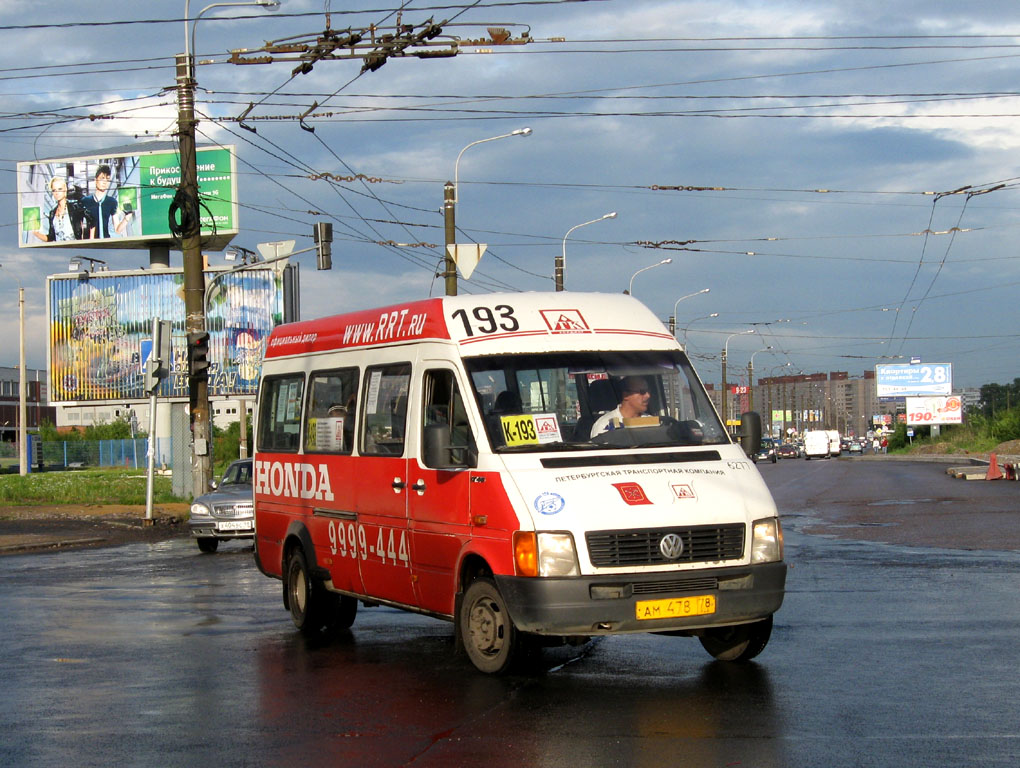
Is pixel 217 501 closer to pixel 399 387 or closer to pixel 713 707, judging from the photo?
pixel 399 387

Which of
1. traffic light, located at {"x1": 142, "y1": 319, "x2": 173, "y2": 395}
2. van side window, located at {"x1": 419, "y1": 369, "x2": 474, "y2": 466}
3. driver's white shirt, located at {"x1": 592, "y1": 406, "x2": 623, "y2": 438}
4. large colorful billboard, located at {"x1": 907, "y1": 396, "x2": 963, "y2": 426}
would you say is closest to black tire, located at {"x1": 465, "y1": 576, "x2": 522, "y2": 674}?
van side window, located at {"x1": 419, "y1": 369, "x2": 474, "y2": 466}

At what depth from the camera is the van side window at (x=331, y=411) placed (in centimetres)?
1134

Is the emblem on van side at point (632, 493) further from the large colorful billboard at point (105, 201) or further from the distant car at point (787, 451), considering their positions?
the distant car at point (787, 451)

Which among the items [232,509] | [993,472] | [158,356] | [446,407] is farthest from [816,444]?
[446,407]

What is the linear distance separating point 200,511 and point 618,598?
1403cm

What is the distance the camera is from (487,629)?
9102 mm

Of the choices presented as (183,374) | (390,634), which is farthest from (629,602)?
(183,374)

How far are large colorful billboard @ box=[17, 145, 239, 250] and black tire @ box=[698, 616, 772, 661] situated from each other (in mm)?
61382

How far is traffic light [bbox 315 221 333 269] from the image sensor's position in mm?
27000

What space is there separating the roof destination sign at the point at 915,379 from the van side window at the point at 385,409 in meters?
106

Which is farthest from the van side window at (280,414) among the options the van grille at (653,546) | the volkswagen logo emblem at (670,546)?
the volkswagen logo emblem at (670,546)

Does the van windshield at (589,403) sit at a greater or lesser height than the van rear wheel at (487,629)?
greater

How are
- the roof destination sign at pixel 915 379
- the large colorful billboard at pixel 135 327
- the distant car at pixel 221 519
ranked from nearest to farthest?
the distant car at pixel 221 519, the large colorful billboard at pixel 135 327, the roof destination sign at pixel 915 379

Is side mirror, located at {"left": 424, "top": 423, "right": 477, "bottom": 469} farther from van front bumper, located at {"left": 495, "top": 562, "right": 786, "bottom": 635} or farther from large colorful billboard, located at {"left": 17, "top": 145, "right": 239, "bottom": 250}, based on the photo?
large colorful billboard, located at {"left": 17, "top": 145, "right": 239, "bottom": 250}
